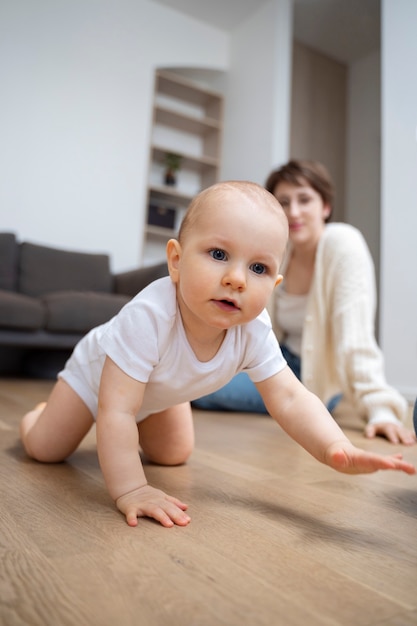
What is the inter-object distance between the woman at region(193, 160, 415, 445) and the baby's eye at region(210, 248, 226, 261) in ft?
2.99

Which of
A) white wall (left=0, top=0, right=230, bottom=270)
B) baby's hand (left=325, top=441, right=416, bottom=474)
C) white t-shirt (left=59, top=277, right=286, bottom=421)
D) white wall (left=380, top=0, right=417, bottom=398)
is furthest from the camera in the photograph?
white wall (left=0, top=0, right=230, bottom=270)

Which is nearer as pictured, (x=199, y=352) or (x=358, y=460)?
(x=358, y=460)

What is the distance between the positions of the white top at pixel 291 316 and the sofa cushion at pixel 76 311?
1.05 meters

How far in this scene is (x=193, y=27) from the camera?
4.04 m

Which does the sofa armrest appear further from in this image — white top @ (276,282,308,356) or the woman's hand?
the woman's hand

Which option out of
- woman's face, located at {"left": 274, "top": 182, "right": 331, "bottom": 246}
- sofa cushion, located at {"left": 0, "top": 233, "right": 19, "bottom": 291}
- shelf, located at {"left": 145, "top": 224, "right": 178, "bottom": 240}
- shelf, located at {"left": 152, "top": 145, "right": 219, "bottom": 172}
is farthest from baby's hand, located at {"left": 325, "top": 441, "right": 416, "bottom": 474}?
shelf, located at {"left": 152, "top": 145, "right": 219, "bottom": 172}

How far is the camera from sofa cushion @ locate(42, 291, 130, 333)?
8.04 feet

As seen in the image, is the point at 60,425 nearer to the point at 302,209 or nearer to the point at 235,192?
the point at 235,192

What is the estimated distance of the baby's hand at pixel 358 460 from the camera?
1.93 ft

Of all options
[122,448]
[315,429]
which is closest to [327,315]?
[315,429]

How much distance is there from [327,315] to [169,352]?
98 cm

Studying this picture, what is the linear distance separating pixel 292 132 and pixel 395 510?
3814 millimetres

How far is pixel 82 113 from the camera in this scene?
142 inches

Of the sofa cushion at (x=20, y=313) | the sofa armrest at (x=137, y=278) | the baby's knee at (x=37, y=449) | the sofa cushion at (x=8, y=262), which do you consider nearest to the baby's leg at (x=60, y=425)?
the baby's knee at (x=37, y=449)
